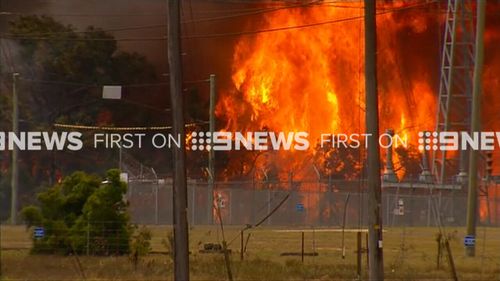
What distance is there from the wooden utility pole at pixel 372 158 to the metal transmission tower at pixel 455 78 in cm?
3597

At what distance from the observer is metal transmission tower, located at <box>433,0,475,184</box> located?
5916cm

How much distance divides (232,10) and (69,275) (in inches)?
1765

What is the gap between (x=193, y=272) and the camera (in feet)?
87.1

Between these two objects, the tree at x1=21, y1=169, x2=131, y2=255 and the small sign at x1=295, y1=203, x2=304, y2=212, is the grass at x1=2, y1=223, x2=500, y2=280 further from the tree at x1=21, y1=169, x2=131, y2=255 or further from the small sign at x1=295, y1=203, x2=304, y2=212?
the small sign at x1=295, y1=203, x2=304, y2=212

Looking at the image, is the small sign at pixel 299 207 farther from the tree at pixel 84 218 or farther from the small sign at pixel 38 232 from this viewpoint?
the small sign at pixel 38 232

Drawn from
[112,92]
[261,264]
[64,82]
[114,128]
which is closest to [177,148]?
[261,264]

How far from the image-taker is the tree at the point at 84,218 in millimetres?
30719

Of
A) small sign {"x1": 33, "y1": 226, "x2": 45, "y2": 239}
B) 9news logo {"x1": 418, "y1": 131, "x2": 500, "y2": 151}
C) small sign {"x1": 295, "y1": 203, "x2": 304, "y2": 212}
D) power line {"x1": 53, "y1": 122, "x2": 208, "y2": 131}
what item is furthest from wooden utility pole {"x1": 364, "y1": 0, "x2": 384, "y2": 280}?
9news logo {"x1": 418, "y1": 131, "x2": 500, "y2": 151}

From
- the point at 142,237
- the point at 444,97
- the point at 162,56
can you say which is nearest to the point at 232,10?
the point at 162,56

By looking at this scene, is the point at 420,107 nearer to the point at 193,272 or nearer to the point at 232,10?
the point at 232,10

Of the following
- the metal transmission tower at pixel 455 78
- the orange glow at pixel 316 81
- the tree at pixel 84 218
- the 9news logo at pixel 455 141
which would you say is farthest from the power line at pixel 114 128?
the tree at pixel 84 218

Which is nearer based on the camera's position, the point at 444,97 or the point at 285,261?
the point at 285,261

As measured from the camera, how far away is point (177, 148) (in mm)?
21219

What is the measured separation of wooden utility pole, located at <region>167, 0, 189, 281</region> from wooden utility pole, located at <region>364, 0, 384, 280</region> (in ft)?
15.7
